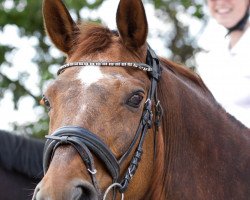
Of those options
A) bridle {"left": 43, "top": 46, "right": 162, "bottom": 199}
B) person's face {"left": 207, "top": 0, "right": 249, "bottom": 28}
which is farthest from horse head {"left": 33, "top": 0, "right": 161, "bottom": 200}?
person's face {"left": 207, "top": 0, "right": 249, "bottom": 28}

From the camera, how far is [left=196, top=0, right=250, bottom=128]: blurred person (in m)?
5.50

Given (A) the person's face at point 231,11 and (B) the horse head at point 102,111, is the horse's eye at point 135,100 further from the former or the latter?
(A) the person's face at point 231,11

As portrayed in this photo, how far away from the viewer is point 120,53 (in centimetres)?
459

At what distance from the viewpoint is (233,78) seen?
219 inches

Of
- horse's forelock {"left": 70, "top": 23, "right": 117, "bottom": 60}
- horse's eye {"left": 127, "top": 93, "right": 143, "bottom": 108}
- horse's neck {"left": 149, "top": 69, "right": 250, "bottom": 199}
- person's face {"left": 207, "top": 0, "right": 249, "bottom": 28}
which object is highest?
person's face {"left": 207, "top": 0, "right": 249, "bottom": 28}

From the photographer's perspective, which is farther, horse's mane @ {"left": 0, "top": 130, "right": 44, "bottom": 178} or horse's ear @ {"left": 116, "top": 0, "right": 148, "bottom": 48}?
horse's mane @ {"left": 0, "top": 130, "right": 44, "bottom": 178}

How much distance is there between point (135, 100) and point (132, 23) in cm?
61

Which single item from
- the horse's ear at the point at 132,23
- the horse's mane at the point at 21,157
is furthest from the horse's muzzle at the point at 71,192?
the horse's mane at the point at 21,157

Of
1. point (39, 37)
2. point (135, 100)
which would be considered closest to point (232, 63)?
point (135, 100)

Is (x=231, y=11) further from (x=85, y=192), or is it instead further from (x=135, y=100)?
(x=85, y=192)

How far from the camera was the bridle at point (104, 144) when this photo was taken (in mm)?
4047

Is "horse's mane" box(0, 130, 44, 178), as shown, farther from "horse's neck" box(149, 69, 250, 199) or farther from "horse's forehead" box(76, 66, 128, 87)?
"horse's forehead" box(76, 66, 128, 87)

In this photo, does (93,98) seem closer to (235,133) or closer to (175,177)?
(175,177)

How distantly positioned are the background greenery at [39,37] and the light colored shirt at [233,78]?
652cm
